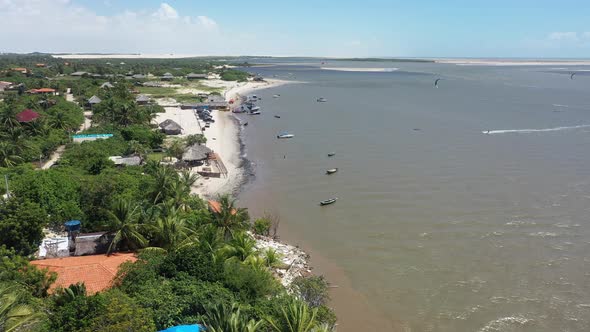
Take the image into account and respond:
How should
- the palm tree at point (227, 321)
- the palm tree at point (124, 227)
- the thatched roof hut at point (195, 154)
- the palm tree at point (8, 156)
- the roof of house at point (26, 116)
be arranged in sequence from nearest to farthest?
the palm tree at point (227, 321), the palm tree at point (124, 227), the palm tree at point (8, 156), the thatched roof hut at point (195, 154), the roof of house at point (26, 116)

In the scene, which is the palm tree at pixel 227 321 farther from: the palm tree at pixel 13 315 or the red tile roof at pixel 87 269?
the red tile roof at pixel 87 269

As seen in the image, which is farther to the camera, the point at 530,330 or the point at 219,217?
the point at 219,217

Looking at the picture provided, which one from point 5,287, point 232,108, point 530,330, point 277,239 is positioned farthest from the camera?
point 232,108

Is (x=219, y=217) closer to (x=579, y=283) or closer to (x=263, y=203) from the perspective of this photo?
(x=263, y=203)

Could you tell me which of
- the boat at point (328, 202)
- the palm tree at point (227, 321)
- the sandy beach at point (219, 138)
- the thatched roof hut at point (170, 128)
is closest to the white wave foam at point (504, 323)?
the palm tree at point (227, 321)

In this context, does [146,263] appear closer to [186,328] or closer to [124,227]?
[124,227]

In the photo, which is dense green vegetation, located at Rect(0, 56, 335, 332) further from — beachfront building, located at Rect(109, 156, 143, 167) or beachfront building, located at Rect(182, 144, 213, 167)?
beachfront building, located at Rect(182, 144, 213, 167)

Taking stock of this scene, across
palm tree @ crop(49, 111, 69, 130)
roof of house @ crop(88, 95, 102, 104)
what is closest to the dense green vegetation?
palm tree @ crop(49, 111, 69, 130)

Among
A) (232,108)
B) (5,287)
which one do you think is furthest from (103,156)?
(232,108)
